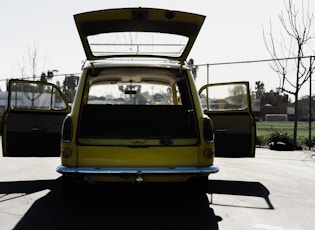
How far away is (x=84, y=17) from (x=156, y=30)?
40.7 inches

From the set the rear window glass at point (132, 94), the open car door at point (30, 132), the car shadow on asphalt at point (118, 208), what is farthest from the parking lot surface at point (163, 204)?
the rear window glass at point (132, 94)

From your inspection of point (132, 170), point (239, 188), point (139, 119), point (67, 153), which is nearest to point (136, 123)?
point (139, 119)

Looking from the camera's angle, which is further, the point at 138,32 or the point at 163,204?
the point at 138,32

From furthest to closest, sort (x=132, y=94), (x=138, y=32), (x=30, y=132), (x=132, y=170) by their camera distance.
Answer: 1. (x=132, y=94)
2. (x=30, y=132)
3. (x=138, y=32)
4. (x=132, y=170)

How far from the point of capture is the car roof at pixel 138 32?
5055 mm

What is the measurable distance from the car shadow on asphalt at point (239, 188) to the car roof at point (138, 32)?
2.09 m

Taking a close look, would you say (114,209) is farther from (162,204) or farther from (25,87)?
(25,87)

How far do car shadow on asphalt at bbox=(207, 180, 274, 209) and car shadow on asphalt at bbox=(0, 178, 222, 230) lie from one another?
21.9 inches

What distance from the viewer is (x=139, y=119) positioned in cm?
562

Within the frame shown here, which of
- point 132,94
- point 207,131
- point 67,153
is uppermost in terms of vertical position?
point 132,94

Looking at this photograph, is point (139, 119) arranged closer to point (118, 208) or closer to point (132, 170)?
point (132, 170)

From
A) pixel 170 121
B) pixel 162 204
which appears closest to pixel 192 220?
pixel 162 204

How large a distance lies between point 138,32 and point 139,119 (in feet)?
3.99

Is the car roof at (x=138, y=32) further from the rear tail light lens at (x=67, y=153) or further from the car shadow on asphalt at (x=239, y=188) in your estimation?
the car shadow on asphalt at (x=239, y=188)
